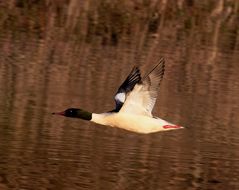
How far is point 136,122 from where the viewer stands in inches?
452

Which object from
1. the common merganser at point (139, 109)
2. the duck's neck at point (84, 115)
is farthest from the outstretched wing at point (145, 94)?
the duck's neck at point (84, 115)

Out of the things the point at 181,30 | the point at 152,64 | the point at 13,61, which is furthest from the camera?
the point at 181,30

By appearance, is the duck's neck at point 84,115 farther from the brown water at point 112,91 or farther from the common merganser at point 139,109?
the brown water at point 112,91

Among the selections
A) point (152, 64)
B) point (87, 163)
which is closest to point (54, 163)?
point (87, 163)

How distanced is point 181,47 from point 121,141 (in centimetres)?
760

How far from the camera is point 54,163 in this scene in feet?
36.2

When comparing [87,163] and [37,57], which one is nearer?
[87,163]

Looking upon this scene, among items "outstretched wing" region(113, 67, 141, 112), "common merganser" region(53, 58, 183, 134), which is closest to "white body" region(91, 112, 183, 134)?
"common merganser" region(53, 58, 183, 134)

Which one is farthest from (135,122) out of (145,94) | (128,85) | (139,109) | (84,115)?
(84,115)

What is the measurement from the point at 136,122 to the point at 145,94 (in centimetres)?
31

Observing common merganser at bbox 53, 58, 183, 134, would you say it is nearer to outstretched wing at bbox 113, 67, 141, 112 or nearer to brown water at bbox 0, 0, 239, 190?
outstretched wing at bbox 113, 67, 141, 112

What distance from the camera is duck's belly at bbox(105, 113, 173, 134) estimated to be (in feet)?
37.4

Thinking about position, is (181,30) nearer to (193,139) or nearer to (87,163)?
(193,139)

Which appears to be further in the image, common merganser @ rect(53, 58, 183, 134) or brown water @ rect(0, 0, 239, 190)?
common merganser @ rect(53, 58, 183, 134)
